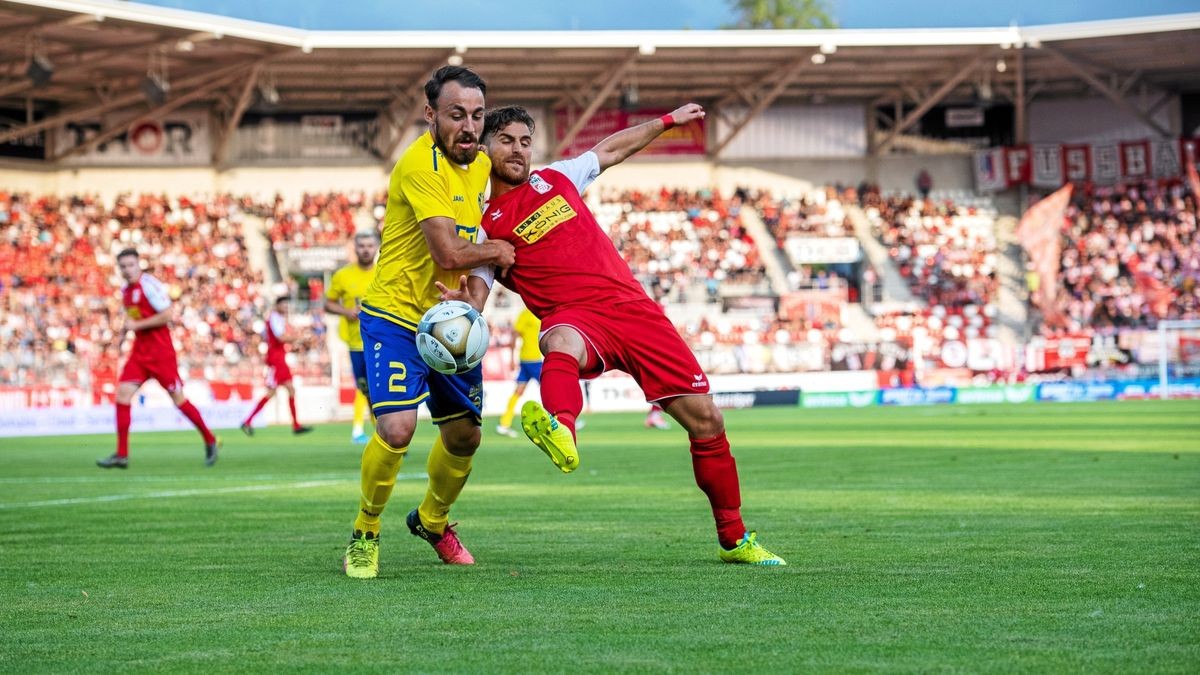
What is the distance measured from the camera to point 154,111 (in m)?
43.8

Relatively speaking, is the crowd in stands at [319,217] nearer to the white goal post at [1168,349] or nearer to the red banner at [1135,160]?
the white goal post at [1168,349]

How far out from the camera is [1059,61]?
153ft

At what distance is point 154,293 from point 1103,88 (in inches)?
1491

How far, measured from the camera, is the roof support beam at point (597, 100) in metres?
44.9

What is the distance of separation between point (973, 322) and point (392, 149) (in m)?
19.3

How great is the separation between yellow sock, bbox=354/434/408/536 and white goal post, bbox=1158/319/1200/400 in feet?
111

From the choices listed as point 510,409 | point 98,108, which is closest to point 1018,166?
point 98,108

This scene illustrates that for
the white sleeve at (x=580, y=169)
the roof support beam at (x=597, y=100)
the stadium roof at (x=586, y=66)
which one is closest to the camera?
the white sleeve at (x=580, y=169)

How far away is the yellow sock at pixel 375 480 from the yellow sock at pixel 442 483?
1.39 ft

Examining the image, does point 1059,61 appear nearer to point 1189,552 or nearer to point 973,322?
point 973,322

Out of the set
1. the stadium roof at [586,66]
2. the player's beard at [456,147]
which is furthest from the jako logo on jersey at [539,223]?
the stadium roof at [586,66]

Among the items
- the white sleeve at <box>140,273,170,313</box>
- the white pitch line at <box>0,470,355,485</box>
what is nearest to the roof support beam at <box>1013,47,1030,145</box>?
the white sleeve at <box>140,273,170,313</box>

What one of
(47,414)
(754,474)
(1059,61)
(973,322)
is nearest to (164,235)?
(47,414)

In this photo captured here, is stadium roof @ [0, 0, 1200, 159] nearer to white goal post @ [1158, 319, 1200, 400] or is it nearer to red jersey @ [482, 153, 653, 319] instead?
white goal post @ [1158, 319, 1200, 400]
